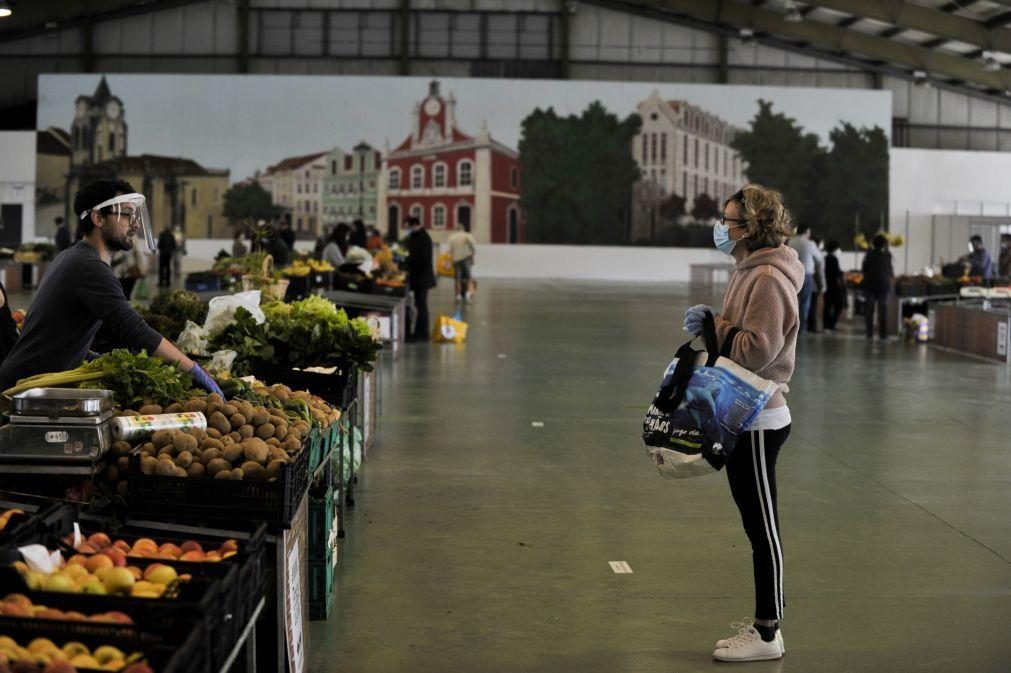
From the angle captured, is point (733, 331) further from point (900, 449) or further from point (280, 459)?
point (900, 449)

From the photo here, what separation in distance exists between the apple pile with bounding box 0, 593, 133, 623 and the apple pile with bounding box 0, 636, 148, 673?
7cm

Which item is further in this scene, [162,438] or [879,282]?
[879,282]

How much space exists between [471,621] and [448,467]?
9.82 feet

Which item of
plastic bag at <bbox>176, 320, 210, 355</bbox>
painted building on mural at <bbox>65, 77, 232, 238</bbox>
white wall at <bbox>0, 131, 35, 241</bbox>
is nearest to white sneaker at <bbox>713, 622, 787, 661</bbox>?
plastic bag at <bbox>176, 320, 210, 355</bbox>

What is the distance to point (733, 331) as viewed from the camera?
4.04 metres

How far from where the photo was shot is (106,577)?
2881 mm

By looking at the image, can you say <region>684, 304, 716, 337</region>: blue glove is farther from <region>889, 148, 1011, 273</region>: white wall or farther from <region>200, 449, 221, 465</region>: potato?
<region>889, 148, 1011, 273</region>: white wall

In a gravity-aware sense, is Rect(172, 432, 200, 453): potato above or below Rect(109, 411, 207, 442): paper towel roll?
below

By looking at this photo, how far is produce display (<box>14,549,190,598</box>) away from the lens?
2762 mm

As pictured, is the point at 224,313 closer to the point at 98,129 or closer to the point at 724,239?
the point at 724,239

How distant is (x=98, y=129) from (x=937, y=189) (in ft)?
76.6

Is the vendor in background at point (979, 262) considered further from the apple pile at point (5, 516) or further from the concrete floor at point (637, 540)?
the apple pile at point (5, 516)

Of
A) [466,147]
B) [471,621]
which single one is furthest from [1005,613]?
[466,147]

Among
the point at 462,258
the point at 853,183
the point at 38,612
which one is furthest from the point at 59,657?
the point at 853,183
